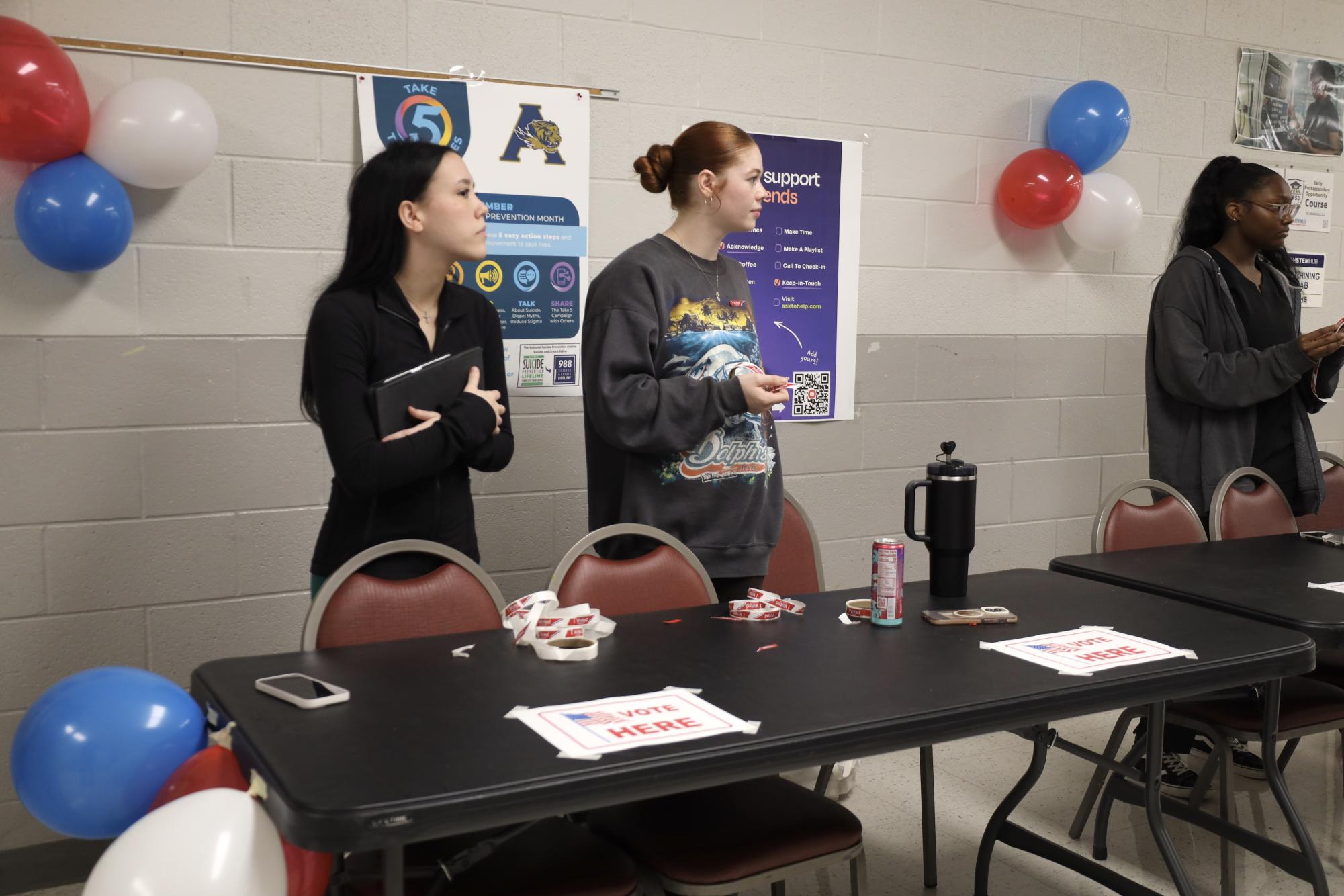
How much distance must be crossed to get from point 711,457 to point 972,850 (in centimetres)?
123

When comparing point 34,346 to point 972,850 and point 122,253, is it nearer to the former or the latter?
point 122,253

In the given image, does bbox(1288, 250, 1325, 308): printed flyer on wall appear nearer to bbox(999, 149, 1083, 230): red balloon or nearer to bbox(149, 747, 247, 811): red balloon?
bbox(999, 149, 1083, 230): red balloon

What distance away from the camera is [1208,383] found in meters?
3.33

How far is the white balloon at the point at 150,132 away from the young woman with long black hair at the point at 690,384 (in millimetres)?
957

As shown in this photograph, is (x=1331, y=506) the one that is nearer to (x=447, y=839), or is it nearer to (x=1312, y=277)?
A: (x=1312, y=277)

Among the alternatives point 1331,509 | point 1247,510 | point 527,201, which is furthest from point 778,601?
point 1331,509

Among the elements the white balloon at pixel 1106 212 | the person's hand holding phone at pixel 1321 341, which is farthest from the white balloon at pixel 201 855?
the white balloon at pixel 1106 212

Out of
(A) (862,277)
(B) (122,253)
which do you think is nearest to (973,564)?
(A) (862,277)

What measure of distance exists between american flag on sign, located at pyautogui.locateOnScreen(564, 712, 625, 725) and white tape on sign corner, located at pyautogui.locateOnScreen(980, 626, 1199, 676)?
2.23 ft

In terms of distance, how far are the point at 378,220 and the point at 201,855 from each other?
131 centimetres

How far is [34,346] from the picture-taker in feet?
8.75

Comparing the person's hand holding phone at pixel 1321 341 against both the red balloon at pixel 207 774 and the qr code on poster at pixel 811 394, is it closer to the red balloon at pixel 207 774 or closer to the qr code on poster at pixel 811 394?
the qr code on poster at pixel 811 394

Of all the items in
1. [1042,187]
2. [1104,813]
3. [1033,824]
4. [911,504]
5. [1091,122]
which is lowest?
[1033,824]

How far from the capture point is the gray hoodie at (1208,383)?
3.31 m
